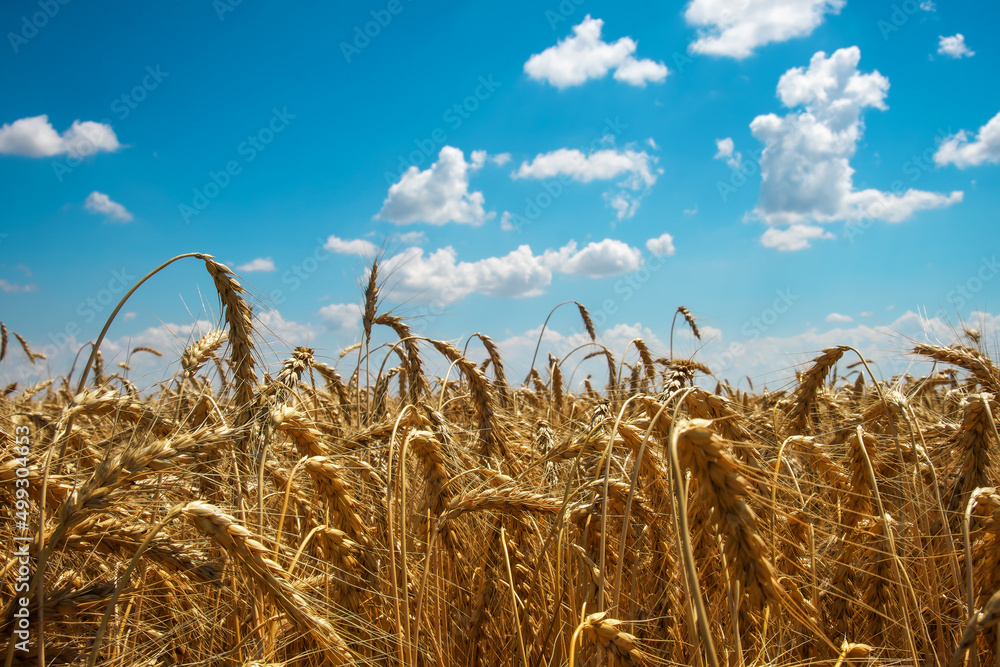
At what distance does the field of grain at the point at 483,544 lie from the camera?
147cm

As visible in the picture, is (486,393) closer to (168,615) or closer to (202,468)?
(202,468)

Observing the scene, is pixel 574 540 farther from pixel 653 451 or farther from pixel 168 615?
pixel 168 615

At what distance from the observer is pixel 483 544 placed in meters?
2.43

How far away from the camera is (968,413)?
7.43 feet

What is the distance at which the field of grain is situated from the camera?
4.81 ft

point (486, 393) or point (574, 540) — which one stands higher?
point (486, 393)

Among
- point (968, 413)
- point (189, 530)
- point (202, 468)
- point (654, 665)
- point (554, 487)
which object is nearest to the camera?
point (654, 665)

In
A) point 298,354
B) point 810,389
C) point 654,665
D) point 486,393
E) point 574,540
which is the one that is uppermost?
point 298,354

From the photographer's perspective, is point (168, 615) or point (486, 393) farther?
point (486, 393)

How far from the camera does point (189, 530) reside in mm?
2109

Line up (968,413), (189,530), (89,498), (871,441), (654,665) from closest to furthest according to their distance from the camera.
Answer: (89,498) < (654,665) < (189,530) < (968,413) < (871,441)

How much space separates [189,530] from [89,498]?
78 centimetres

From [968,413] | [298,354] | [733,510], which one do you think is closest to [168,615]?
[298,354]

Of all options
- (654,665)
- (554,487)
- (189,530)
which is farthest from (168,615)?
(654,665)
